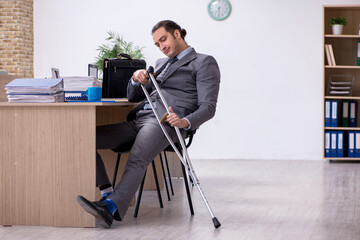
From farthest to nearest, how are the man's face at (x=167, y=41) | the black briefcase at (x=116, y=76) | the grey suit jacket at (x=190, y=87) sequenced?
1. the black briefcase at (x=116, y=76)
2. the man's face at (x=167, y=41)
3. the grey suit jacket at (x=190, y=87)

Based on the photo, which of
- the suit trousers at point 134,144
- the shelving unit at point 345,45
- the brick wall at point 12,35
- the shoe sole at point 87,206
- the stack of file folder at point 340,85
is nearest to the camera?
the shoe sole at point 87,206

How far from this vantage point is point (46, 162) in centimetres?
309

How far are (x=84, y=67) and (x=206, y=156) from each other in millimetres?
1930

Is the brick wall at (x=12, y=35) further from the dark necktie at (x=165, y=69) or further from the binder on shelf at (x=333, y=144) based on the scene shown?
the dark necktie at (x=165, y=69)

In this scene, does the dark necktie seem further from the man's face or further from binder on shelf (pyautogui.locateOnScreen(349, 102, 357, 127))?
binder on shelf (pyautogui.locateOnScreen(349, 102, 357, 127))

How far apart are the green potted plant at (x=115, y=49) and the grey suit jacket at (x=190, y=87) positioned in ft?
11.4

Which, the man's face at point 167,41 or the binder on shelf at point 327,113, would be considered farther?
the binder on shelf at point 327,113

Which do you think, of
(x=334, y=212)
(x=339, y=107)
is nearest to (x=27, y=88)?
(x=334, y=212)

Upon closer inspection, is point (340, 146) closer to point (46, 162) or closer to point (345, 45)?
point (345, 45)

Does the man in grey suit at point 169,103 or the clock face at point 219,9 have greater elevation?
the clock face at point 219,9

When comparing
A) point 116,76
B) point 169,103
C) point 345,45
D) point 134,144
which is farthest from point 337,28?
point 134,144

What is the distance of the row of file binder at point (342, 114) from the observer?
662 centimetres

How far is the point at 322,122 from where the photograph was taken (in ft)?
22.7

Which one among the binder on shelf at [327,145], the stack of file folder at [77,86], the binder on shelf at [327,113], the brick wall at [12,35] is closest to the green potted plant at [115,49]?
the brick wall at [12,35]
